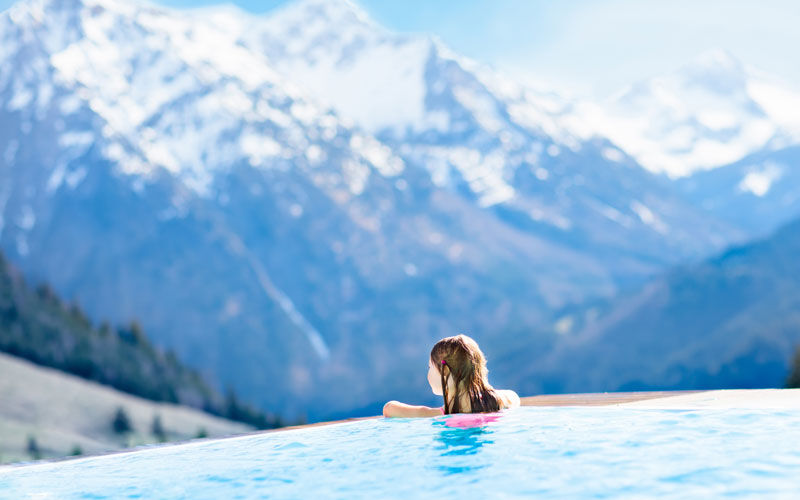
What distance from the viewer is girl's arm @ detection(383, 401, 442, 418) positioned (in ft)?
27.4

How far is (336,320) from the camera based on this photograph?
157m

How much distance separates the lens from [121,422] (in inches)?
1829

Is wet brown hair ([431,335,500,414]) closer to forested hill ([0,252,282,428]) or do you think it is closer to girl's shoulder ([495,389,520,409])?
girl's shoulder ([495,389,520,409])

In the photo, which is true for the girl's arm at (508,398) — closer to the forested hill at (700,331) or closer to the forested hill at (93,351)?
the forested hill at (93,351)

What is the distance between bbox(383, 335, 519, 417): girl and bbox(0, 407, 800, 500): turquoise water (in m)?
0.30

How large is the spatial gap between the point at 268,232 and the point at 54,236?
3852 cm

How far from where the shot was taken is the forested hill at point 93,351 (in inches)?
2239

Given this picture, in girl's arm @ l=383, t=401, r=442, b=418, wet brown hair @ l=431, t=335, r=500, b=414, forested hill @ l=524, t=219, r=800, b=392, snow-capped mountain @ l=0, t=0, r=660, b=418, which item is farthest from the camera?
snow-capped mountain @ l=0, t=0, r=660, b=418

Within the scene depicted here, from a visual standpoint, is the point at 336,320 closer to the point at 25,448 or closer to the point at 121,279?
the point at 121,279

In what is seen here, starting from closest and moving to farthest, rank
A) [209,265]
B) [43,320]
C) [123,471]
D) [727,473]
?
[727,473], [123,471], [43,320], [209,265]

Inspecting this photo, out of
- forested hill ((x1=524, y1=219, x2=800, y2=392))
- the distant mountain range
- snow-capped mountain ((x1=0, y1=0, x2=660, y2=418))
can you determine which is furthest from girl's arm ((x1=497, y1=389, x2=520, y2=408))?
snow-capped mountain ((x1=0, y1=0, x2=660, y2=418))

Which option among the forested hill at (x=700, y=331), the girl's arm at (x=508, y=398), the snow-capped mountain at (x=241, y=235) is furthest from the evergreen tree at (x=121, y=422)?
the snow-capped mountain at (x=241, y=235)

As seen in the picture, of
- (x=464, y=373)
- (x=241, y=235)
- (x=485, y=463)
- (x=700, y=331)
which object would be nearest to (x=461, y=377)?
(x=464, y=373)

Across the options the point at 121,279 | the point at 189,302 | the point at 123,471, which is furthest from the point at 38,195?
the point at 123,471
